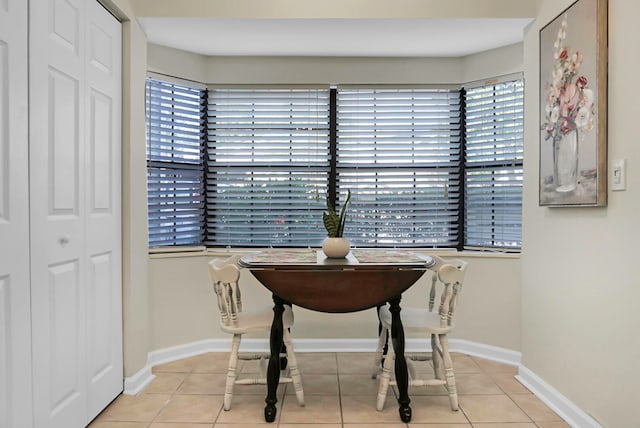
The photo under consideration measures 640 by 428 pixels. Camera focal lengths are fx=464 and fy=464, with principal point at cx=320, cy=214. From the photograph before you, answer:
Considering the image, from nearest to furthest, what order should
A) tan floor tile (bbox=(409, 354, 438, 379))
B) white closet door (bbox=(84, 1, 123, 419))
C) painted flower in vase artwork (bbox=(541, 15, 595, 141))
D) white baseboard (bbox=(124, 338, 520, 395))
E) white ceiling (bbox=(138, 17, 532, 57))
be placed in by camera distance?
painted flower in vase artwork (bbox=(541, 15, 595, 141))
white closet door (bbox=(84, 1, 123, 419))
white ceiling (bbox=(138, 17, 532, 57))
tan floor tile (bbox=(409, 354, 438, 379))
white baseboard (bbox=(124, 338, 520, 395))

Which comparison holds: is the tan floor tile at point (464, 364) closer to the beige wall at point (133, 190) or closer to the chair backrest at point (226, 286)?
the chair backrest at point (226, 286)

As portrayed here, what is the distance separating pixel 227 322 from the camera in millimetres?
2361

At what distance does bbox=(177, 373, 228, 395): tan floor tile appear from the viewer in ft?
8.59

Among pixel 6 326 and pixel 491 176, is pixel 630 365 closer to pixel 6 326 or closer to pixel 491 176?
pixel 491 176

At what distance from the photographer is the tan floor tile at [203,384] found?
8.59 ft

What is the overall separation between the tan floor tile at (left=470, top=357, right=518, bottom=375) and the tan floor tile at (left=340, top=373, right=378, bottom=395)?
2.48ft

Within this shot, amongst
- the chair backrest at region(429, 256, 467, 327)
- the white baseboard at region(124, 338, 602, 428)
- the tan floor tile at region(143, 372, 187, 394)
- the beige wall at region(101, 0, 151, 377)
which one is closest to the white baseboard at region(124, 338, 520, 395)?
the white baseboard at region(124, 338, 602, 428)

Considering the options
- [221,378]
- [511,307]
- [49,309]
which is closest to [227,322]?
[221,378]

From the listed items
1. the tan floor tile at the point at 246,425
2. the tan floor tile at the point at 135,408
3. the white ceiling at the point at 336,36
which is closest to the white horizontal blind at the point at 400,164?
the white ceiling at the point at 336,36

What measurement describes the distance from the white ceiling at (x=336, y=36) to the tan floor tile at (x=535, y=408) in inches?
83.0

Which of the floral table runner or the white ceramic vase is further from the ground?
the white ceramic vase

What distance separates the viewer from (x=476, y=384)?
8.90 ft

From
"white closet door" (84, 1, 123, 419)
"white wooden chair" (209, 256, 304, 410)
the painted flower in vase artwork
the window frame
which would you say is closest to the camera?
the painted flower in vase artwork

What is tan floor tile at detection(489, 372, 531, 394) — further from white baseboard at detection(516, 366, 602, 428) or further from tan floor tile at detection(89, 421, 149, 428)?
tan floor tile at detection(89, 421, 149, 428)
